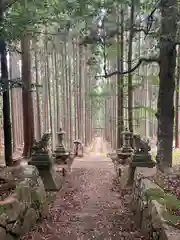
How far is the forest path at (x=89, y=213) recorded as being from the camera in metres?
5.32

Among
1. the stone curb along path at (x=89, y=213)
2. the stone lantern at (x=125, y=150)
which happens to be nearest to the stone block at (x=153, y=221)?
the stone curb along path at (x=89, y=213)

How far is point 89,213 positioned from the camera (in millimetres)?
6723

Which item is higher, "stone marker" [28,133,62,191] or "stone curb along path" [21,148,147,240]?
"stone marker" [28,133,62,191]

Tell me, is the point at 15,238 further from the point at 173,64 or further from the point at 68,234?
the point at 173,64

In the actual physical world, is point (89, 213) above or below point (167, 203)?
below

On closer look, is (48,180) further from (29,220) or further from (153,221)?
(153,221)

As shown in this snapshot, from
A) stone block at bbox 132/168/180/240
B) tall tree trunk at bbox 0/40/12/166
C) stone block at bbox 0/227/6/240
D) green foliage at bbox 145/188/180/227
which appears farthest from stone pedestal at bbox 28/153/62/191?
stone block at bbox 0/227/6/240

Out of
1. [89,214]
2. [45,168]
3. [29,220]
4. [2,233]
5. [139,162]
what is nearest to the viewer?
[2,233]

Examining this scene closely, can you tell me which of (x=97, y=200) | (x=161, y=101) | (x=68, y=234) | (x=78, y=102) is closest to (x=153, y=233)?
(x=68, y=234)

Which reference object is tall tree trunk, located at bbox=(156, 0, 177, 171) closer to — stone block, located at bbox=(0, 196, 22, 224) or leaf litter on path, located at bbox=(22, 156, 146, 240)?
leaf litter on path, located at bbox=(22, 156, 146, 240)

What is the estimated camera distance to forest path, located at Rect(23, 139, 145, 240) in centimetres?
532

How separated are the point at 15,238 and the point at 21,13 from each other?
5437 millimetres

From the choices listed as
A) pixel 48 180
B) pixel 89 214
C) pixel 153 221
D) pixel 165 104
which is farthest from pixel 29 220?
pixel 165 104

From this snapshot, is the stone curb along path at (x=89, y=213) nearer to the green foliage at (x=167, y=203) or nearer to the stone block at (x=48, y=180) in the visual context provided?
the stone block at (x=48, y=180)
